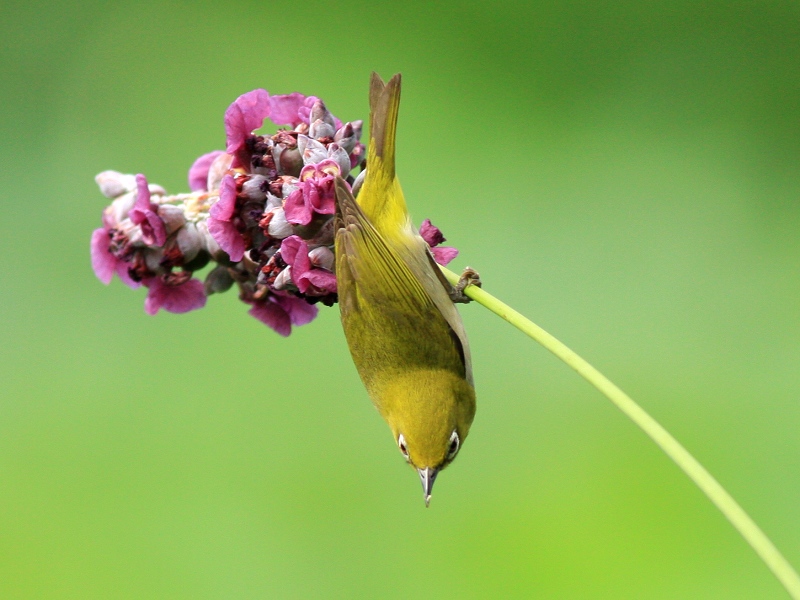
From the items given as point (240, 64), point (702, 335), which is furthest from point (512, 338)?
point (240, 64)

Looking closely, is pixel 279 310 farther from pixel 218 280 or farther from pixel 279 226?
pixel 279 226

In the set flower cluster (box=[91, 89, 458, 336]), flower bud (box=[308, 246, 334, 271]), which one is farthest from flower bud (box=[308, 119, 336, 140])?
flower bud (box=[308, 246, 334, 271])

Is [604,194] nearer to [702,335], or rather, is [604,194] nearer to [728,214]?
[728,214]

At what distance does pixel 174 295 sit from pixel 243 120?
47 cm

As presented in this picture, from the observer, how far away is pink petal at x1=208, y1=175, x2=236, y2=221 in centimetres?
197

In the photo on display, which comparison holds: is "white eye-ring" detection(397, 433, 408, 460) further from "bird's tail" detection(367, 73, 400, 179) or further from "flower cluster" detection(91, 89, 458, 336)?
"bird's tail" detection(367, 73, 400, 179)

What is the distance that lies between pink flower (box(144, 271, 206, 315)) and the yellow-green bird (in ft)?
1.14

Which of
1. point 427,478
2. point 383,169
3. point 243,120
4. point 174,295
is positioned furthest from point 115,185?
point 427,478

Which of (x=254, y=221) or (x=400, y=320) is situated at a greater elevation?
(x=254, y=221)

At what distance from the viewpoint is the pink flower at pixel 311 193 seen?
1938 millimetres

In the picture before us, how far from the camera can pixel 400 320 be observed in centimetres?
227

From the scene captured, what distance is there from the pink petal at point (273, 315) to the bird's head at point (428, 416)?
1.08 ft

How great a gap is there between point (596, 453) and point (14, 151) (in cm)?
351

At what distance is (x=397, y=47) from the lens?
5.76 m
